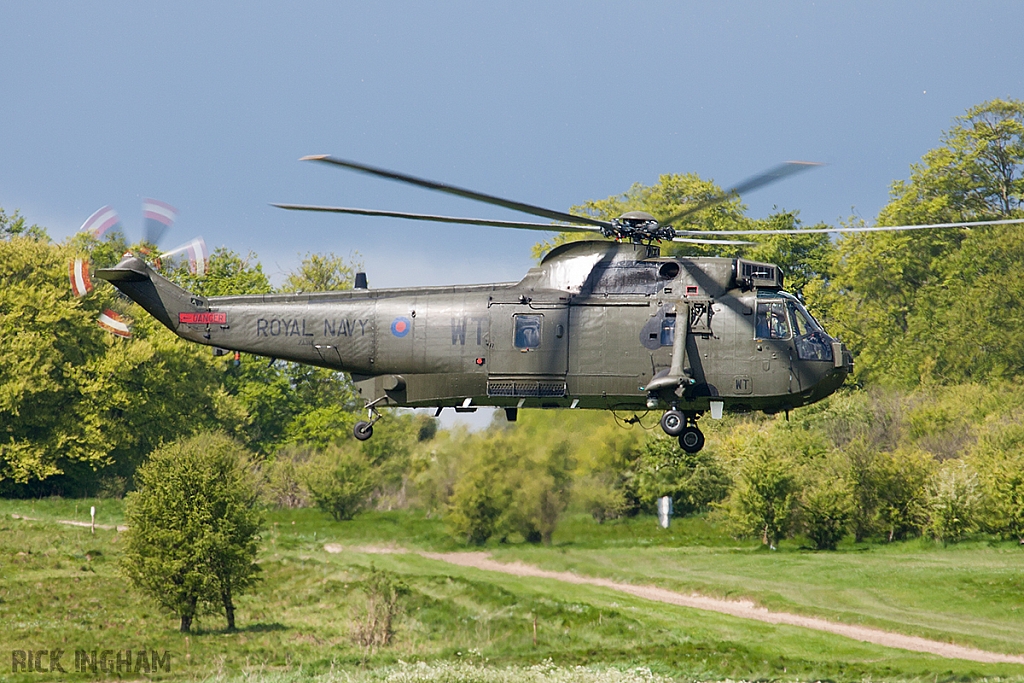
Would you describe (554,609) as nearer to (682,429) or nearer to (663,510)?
(663,510)

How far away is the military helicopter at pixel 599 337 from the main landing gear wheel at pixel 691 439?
0.10 feet

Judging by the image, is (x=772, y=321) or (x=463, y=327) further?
(x=463, y=327)

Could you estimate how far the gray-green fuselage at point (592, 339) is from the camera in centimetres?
2155

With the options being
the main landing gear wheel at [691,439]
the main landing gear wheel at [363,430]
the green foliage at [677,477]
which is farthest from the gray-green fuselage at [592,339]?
the green foliage at [677,477]

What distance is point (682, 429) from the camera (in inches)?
848

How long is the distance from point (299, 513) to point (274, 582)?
26.9ft

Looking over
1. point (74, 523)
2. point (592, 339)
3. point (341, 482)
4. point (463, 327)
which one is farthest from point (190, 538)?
point (592, 339)

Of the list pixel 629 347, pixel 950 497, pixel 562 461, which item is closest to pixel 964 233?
pixel 950 497

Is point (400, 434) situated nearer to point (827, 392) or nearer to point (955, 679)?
point (955, 679)

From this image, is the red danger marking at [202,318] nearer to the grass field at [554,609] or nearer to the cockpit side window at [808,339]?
the cockpit side window at [808,339]

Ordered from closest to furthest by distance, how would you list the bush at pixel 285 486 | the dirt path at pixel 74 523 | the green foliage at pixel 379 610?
1. the green foliage at pixel 379 610
2. the dirt path at pixel 74 523
3. the bush at pixel 285 486

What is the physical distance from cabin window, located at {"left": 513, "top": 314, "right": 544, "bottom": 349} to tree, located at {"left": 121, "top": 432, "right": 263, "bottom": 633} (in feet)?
87.5

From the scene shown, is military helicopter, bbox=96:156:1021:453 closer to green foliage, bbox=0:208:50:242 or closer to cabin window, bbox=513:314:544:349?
cabin window, bbox=513:314:544:349

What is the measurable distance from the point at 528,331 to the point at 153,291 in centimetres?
843
